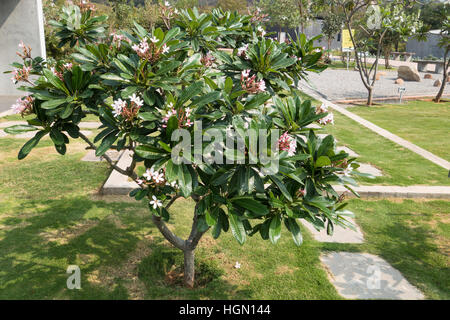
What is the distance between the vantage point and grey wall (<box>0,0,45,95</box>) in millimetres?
11836

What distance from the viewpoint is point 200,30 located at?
298cm

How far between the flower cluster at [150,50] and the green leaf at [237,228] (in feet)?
3.77

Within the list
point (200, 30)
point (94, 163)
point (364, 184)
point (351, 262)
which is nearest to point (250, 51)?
point (200, 30)

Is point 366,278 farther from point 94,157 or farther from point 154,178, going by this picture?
point 94,157

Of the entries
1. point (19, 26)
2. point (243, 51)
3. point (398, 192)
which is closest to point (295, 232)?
point (243, 51)

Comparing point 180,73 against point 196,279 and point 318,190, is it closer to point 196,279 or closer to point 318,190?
point 318,190

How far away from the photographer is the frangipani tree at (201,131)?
2.10m

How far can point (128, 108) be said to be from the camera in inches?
84.9

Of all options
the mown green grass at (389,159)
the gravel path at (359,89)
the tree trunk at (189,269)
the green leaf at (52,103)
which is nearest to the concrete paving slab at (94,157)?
the tree trunk at (189,269)

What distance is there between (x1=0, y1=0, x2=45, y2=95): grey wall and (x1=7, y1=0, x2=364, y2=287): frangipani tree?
11218mm

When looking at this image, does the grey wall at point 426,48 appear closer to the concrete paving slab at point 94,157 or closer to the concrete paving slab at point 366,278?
the concrete paving slab at point 94,157

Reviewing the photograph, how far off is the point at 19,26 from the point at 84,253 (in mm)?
11356

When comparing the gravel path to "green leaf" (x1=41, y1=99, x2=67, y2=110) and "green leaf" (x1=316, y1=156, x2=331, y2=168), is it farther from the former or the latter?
"green leaf" (x1=41, y1=99, x2=67, y2=110)

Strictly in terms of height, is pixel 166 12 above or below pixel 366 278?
above
